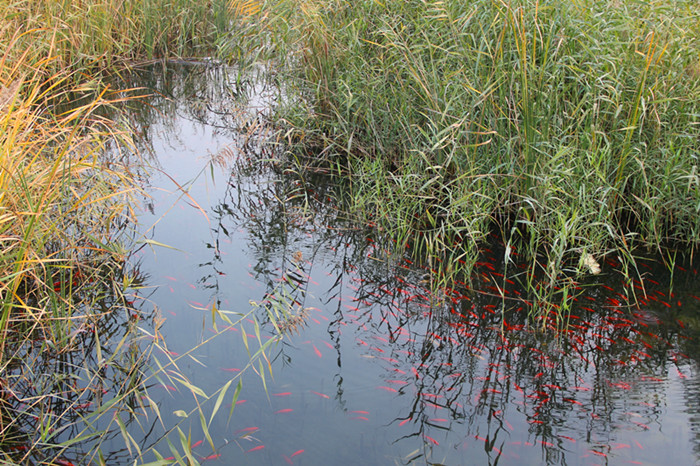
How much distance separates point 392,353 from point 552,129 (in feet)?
5.58

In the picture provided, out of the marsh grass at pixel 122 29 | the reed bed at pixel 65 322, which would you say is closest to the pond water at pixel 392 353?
the reed bed at pixel 65 322

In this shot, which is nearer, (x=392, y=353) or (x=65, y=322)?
(x=65, y=322)

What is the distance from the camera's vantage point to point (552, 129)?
3.44 m

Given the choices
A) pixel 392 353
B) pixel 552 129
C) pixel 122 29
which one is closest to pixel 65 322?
pixel 392 353

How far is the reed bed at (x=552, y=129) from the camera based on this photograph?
10.6 feet

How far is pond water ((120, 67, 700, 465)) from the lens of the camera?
7.14 ft

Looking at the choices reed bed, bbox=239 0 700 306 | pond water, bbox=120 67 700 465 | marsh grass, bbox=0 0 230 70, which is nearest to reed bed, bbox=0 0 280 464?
pond water, bbox=120 67 700 465

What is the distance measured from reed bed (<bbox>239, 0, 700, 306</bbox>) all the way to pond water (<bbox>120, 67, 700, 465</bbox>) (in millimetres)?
229

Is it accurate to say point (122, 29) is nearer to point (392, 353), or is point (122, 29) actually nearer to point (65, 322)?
point (65, 322)

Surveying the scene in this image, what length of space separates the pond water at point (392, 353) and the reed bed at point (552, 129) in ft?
0.75

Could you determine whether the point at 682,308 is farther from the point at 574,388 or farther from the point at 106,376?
the point at 106,376

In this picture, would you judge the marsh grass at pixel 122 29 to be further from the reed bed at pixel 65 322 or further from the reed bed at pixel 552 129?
the reed bed at pixel 65 322

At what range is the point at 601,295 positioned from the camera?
3117mm

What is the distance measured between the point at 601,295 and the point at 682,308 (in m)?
0.38
